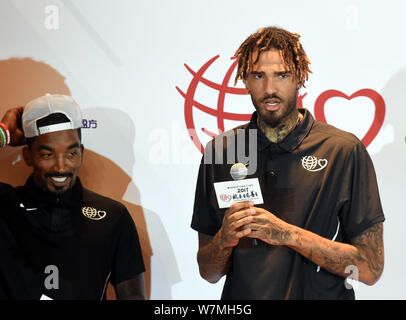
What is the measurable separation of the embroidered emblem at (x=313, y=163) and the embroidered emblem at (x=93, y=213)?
918 millimetres

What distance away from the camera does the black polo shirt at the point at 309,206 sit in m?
2.15

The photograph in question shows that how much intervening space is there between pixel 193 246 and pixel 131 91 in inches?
31.3

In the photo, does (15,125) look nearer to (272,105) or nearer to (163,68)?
(163,68)

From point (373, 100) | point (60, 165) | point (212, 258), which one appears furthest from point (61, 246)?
point (373, 100)

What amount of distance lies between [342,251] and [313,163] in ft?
1.20

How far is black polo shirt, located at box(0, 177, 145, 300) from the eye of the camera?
229 centimetres

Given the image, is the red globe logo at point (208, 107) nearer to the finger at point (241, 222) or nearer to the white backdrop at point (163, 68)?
the white backdrop at point (163, 68)

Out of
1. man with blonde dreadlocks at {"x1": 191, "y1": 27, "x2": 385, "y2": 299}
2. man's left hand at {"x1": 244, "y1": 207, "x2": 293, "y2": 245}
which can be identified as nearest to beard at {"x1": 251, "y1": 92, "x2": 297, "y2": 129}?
man with blonde dreadlocks at {"x1": 191, "y1": 27, "x2": 385, "y2": 299}

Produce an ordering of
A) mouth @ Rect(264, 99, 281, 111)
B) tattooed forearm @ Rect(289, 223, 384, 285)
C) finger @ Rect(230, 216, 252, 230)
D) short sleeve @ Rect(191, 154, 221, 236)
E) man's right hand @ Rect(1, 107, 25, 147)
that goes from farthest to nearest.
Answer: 1. man's right hand @ Rect(1, 107, 25, 147)
2. short sleeve @ Rect(191, 154, 221, 236)
3. mouth @ Rect(264, 99, 281, 111)
4. tattooed forearm @ Rect(289, 223, 384, 285)
5. finger @ Rect(230, 216, 252, 230)

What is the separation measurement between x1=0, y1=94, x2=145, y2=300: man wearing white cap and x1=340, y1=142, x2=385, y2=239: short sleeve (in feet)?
3.07

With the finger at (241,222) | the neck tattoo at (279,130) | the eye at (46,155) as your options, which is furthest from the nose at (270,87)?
the eye at (46,155)

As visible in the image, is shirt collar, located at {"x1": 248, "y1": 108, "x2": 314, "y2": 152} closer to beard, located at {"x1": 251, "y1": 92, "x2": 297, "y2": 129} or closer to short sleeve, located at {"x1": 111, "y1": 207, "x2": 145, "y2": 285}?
beard, located at {"x1": 251, "y1": 92, "x2": 297, "y2": 129}

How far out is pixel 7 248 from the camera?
2311mm
